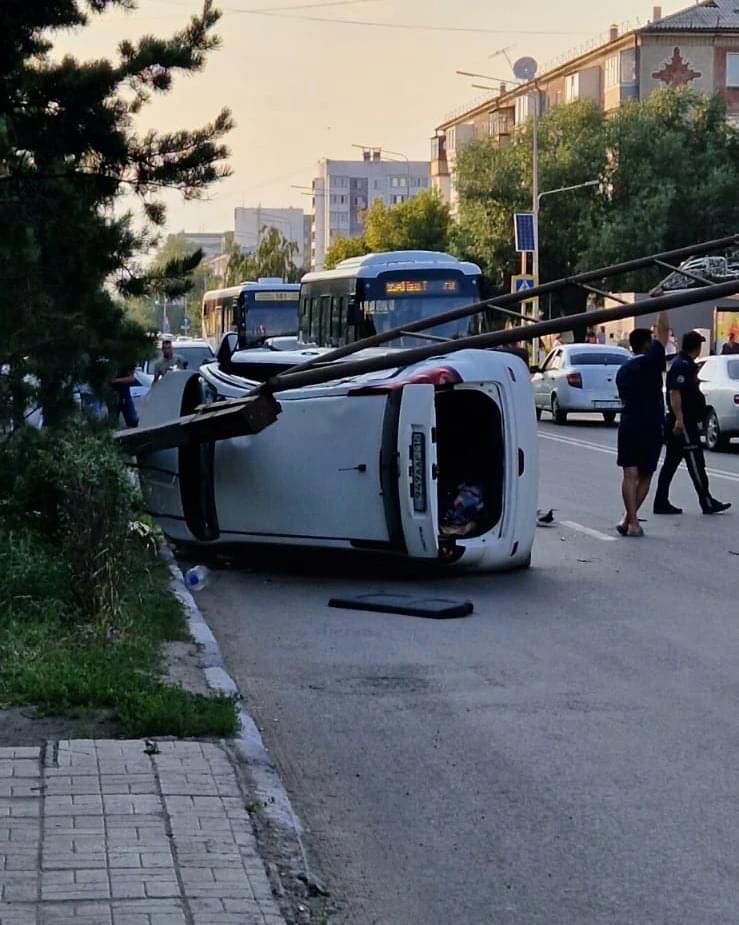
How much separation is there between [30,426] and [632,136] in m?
63.9

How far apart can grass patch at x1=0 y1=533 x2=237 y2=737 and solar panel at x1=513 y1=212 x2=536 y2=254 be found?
5018 centimetres

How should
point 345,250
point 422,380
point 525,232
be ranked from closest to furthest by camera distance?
point 422,380
point 525,232
point 345,250

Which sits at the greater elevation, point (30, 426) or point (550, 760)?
point (30, 426)

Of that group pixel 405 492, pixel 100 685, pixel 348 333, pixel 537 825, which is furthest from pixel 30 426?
pixel 348 333

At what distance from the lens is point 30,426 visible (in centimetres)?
1178

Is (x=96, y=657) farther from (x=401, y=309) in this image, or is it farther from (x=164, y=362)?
(x=401, y=309)

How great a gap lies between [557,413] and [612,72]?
186ft

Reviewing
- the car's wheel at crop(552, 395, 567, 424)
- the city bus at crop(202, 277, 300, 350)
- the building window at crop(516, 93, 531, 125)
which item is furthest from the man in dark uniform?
the building window at crop(516, 93, 531, 125)

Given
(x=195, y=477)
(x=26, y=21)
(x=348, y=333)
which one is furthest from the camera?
(x=348, y=333)

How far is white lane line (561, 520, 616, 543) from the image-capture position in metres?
15.2

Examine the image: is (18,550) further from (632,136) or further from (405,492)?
(632,136)

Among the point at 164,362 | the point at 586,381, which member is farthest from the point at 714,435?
the point at 164,362

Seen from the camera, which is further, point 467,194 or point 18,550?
point 467,194

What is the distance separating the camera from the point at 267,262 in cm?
11188
